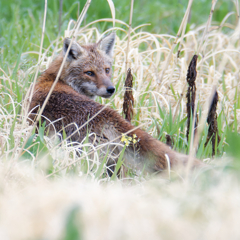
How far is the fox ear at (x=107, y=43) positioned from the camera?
4.59 m

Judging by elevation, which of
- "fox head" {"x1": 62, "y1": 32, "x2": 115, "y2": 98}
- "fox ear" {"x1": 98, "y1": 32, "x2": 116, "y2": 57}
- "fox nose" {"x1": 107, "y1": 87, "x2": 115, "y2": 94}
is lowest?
"fox nose" {"x1": 107, "y1": 87, "x2": 115, "y2": 94}

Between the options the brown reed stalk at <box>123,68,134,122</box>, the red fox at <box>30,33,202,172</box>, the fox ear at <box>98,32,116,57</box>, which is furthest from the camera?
the fox ear at <box>98,32,116,57</box>

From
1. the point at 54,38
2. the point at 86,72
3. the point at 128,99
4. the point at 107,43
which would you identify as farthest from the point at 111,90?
the point at 54,38

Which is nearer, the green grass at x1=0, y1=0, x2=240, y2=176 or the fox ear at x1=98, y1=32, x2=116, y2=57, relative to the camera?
the green grass at x1=0, y1=0, x2=240, y2=176

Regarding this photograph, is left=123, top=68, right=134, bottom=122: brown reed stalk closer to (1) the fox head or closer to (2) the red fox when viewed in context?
(2) the red fox

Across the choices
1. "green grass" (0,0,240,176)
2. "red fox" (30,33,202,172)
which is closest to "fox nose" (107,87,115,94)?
"red fox" (30,33,202,172)

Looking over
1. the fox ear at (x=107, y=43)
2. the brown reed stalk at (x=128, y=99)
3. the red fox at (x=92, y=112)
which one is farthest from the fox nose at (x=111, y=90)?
the fox ear at (x=107, y=43)

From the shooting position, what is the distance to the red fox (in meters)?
2.66

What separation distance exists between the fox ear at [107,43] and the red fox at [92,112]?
0.40 ft

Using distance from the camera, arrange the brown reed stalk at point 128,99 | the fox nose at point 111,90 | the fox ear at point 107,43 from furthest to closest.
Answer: the fox ear at point 107,43, the fox nose at point 111,90, the brown reed stalk at point 128,99

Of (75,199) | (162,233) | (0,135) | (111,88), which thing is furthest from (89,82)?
(162,233)

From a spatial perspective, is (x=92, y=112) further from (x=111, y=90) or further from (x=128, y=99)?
(x=111, y=90)

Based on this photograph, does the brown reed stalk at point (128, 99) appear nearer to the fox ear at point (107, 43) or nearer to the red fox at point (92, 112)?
the red fox at point (92, 112)

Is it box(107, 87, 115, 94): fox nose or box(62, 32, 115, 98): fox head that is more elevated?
box(62, 32, 115, 98): fox head
